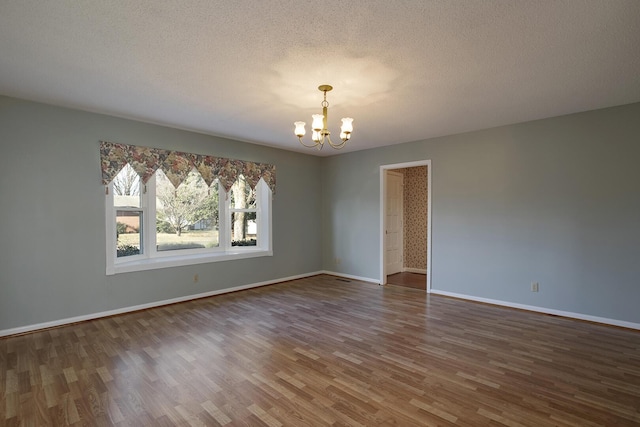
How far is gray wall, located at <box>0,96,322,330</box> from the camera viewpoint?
331 cm

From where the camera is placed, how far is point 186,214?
15.6ft

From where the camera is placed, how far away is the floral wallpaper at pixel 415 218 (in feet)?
22.7

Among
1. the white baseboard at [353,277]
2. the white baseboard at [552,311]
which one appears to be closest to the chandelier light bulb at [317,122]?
the white baseboard at [552,311]

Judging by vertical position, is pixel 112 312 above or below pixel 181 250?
below

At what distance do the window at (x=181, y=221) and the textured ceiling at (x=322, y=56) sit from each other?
3.73 ft

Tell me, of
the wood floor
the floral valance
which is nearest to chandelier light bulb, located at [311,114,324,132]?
the wood floor

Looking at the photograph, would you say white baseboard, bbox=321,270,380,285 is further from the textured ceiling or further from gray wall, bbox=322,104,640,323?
the textured ceiling

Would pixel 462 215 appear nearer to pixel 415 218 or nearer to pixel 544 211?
pixel 544 211

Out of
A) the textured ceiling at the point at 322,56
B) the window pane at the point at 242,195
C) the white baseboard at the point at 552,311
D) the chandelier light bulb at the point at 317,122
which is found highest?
the textured ceiling at the point at 322,56

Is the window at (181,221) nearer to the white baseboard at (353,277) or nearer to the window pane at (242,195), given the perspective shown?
the window pane at (242,195)

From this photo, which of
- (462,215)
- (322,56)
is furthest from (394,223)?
(322,56)

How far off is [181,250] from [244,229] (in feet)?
3.77

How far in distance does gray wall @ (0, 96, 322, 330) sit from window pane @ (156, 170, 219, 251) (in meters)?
0.45

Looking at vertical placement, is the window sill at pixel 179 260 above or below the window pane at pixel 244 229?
below
